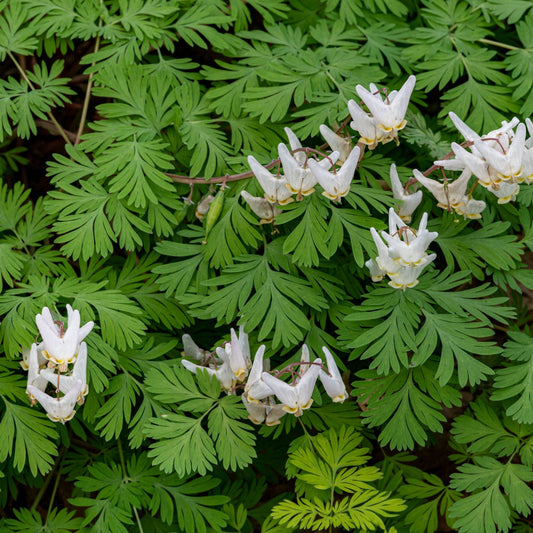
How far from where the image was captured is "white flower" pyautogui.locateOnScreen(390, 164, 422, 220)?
2.50 meters

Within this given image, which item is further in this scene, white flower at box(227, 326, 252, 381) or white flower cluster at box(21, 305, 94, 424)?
white flower at box(227, 326, 252, 381)

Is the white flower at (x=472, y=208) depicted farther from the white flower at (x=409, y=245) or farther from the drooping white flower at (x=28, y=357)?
the drooping white flower at (x=28, y=357)

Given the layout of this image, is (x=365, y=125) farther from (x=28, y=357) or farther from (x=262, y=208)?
(x=28, y=357)

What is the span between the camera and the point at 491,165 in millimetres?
2221

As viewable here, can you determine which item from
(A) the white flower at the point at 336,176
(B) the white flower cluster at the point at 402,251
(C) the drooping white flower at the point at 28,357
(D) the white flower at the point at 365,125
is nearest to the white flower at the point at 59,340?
(C) the drooping white flower at the point at 28,357

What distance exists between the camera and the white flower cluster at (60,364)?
2201 millimetres

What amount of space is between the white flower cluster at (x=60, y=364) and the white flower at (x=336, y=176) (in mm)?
952

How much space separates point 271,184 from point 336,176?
0.84 ft

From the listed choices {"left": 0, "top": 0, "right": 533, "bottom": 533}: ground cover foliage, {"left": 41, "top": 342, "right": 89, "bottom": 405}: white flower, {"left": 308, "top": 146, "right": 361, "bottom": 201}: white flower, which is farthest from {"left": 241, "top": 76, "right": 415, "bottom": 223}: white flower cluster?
{"left": 41, "top": 342, "right": 89, "bottom": 405}: white flower

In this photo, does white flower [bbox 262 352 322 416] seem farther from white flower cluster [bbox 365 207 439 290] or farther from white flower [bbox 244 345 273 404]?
white flower cluster [bbox 365 207 439 290]

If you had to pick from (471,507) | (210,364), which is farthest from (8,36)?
(471,507)

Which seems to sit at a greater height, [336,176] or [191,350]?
[336,176]

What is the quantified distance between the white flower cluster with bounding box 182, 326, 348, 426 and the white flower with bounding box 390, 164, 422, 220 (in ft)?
2.09

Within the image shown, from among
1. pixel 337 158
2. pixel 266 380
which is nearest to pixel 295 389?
pixel 266 380
